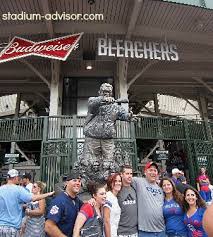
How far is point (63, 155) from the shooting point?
11906 millimetres

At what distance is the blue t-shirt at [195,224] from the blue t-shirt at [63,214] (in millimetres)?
1375

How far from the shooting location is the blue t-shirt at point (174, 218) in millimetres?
3763

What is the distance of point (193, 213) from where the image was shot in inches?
145

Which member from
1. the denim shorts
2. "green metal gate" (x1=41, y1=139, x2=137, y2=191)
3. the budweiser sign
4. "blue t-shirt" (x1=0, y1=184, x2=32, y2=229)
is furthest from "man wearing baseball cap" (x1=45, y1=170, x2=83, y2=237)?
the budweiser sign

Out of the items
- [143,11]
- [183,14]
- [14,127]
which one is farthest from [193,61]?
[14,127]

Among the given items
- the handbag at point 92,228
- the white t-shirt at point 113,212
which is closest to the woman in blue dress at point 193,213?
the white t-shirt at point 113,212

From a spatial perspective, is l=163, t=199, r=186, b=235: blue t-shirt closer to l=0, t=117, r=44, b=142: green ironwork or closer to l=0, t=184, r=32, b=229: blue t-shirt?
l=0, t=184, r=32, b=229: blue t-shirt

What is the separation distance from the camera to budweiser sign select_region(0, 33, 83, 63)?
41.0ft

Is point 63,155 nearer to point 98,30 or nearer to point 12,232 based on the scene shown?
point 98,30

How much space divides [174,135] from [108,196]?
1092cm

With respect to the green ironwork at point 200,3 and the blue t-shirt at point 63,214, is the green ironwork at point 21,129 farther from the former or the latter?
the blue t-shirt at point 63,214

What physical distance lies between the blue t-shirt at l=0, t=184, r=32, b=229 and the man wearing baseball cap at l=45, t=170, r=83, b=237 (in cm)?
106

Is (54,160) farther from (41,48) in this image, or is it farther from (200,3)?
(200,3)

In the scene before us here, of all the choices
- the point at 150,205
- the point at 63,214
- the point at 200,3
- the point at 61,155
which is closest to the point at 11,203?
the point at 63,214
